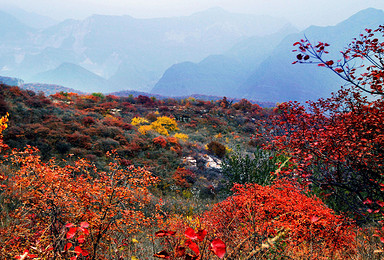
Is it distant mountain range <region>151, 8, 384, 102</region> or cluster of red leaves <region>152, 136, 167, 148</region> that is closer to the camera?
cluster of red leaves <region>152, 136, 167, 148</region>

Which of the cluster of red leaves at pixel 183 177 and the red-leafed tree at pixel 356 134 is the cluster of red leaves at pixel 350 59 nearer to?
the red-leafed tree at pixel 356 134

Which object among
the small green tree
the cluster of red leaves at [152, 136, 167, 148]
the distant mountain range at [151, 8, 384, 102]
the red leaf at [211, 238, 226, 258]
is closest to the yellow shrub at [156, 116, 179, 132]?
the cluster of red leaves at [152, 136, 167, 148]

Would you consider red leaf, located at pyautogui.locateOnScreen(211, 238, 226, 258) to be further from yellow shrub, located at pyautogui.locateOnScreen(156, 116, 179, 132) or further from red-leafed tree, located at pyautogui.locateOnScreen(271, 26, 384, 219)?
yellow shrub, located at pyautogui.locateOnScreen(156, 116, 179, 132)

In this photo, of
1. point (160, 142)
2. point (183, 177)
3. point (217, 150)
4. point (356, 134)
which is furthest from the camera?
point (217, 150)

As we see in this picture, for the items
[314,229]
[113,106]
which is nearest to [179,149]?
[314,229]

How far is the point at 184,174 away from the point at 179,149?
264 cm

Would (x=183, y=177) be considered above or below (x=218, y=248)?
below

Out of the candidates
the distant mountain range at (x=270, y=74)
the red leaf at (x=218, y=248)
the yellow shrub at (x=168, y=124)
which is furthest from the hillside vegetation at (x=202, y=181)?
the distant mountain range at (x=270, y=74)

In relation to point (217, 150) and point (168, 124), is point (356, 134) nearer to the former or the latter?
point (217, 150)

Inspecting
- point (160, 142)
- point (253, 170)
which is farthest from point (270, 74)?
point (253, 170)

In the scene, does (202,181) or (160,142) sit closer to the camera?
(202,181)

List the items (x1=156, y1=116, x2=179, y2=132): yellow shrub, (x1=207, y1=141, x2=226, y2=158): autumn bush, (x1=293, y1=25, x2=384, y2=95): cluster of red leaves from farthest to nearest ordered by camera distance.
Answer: (x1=156, y1=116, x2=179, y2=132): yellow shrub
(x1=207, y1=141, x2=226, y2=158): autumn bush
(x1=293, y1=25, x2=384, y2=95): cluster of red leaves

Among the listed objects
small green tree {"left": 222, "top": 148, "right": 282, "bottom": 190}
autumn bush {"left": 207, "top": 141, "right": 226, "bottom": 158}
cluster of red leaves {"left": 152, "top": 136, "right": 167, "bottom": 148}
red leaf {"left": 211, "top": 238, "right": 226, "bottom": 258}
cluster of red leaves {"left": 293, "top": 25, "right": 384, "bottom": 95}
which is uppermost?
cluster of red leaves {"left": 293, "top": 25, "right": 384, "bottom": 95}

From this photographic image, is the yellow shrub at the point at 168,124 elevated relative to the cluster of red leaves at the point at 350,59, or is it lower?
lower
